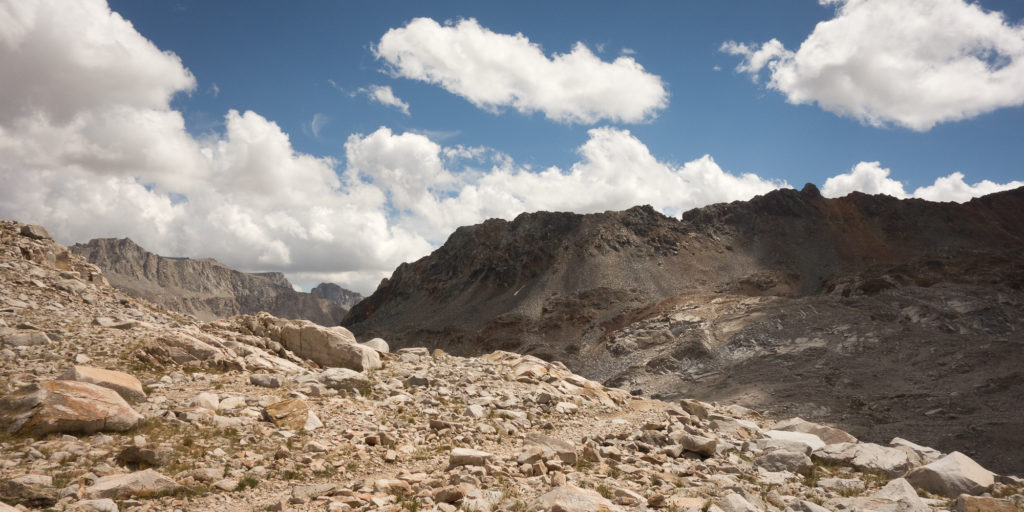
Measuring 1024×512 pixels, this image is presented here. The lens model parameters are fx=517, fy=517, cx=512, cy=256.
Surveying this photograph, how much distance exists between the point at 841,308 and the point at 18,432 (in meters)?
60.3

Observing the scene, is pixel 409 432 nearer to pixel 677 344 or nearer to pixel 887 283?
pixel 677 344

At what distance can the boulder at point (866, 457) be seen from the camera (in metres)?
12.0

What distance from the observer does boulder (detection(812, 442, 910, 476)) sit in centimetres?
1203

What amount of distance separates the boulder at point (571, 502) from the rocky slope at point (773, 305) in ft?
87.7

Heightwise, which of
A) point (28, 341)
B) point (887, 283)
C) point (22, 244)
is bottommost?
point (28, 341)

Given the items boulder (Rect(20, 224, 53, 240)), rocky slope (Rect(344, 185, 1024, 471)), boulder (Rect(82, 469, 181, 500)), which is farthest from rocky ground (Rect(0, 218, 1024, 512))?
rocky slope (Rect(344, 185, 1024, 471))

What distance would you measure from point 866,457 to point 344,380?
1373cm

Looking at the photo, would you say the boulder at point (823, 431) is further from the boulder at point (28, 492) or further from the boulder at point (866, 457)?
the boulder at point (28, 492)

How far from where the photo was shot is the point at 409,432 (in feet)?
39.8

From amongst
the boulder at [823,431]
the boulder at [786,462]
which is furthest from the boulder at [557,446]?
the boulder at [823,431]

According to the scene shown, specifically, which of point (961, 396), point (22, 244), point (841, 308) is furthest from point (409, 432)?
point (841, 308)

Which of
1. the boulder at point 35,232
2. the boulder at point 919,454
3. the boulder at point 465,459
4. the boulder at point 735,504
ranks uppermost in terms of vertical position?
the boulder at point 35,232

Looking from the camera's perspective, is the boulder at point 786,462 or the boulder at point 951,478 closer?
the boulder at point 951,478

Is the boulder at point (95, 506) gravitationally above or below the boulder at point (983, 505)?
above
